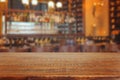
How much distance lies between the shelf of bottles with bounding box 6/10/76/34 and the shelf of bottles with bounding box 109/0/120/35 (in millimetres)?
3336

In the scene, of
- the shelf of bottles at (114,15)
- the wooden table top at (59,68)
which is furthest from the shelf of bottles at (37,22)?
the wooden table top at (59,68)

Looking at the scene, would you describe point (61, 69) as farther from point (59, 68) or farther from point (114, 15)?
point (114, 15)

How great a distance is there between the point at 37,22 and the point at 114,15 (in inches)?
172

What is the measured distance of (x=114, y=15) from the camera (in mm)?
11930

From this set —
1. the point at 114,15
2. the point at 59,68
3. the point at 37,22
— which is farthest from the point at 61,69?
the point at 114,15

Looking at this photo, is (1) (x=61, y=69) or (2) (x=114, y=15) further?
(2) (x=114, y=15)

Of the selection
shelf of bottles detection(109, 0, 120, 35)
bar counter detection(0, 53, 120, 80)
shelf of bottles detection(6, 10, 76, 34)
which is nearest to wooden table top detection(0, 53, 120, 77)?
bar counter detection(0, 53, 120, 80)

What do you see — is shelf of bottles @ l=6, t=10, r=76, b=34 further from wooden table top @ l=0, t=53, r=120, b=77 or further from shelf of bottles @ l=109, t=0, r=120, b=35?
wooden table top @ l=0, t=53, r=120, b=77

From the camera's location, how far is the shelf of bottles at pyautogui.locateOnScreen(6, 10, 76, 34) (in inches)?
336

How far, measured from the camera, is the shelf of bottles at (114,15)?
1181 centimetres

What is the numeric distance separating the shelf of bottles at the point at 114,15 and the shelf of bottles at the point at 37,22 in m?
3.34

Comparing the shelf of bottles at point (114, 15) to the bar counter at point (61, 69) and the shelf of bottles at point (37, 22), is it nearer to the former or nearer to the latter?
the shelf of bottles at point (37, 22)

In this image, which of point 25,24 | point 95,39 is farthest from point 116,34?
point 25,24

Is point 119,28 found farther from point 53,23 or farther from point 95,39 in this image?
point 53,23
